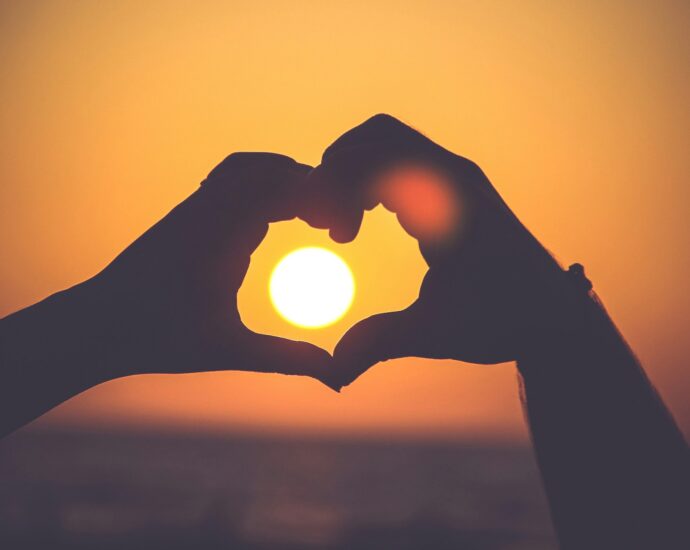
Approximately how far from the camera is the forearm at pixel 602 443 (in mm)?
1845

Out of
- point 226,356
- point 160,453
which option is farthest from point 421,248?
point 160,453

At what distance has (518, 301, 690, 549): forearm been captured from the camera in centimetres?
184

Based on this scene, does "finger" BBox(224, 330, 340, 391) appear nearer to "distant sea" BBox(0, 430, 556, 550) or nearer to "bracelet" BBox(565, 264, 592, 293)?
"bracelet" BBox(565, 264, 592, 293)

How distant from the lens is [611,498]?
190 cm

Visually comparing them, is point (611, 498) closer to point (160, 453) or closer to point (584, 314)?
point (584, 314)

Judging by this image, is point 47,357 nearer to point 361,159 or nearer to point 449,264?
point 361,159

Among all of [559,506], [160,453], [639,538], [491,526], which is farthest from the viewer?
[160,453]

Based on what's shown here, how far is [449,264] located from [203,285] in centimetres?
63

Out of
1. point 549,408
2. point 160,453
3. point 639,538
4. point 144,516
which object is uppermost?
point 549,408

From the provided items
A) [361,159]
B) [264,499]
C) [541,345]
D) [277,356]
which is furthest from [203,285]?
[264,499]

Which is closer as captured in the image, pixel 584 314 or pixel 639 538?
pixel 639 538

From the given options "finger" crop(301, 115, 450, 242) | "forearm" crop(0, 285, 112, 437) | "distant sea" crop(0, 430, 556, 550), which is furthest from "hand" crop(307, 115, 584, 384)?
"distant sea" crop(0, 430, 556, 550)

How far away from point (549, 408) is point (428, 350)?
35cm

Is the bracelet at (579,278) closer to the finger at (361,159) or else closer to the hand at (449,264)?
the hand at (449,264)
